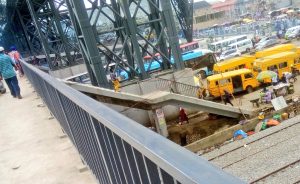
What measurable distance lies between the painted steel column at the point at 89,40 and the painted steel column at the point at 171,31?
3.95 metres

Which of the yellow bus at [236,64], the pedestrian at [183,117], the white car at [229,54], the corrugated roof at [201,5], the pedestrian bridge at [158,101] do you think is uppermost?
the corrugated roof at [201,5]

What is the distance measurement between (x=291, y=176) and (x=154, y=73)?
928cm

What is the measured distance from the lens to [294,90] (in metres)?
19.6

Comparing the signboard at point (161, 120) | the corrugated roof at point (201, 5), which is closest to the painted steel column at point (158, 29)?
the signboard at point (161, 120)

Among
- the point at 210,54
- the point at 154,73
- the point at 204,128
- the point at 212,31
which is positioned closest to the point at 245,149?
the point at 204,128

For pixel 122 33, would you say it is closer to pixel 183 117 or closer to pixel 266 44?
pixel 183 117

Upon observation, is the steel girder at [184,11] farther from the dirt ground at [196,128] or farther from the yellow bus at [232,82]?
the dirt ground at [196,128]

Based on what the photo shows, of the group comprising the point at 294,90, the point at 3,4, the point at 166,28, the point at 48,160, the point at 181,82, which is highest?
the point at 3,4

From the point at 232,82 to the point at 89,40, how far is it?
11.7 m

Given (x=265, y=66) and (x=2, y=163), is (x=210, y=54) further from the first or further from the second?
(x=2, y=163)

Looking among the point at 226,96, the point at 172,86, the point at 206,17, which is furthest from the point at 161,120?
the point at 206,17

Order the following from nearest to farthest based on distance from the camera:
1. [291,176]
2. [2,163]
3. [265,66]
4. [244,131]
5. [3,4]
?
[2,163], [291,176], [244,131], [265,66], [3,4]

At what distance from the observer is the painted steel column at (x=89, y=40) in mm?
13023

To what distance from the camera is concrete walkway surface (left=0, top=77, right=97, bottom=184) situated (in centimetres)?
393
